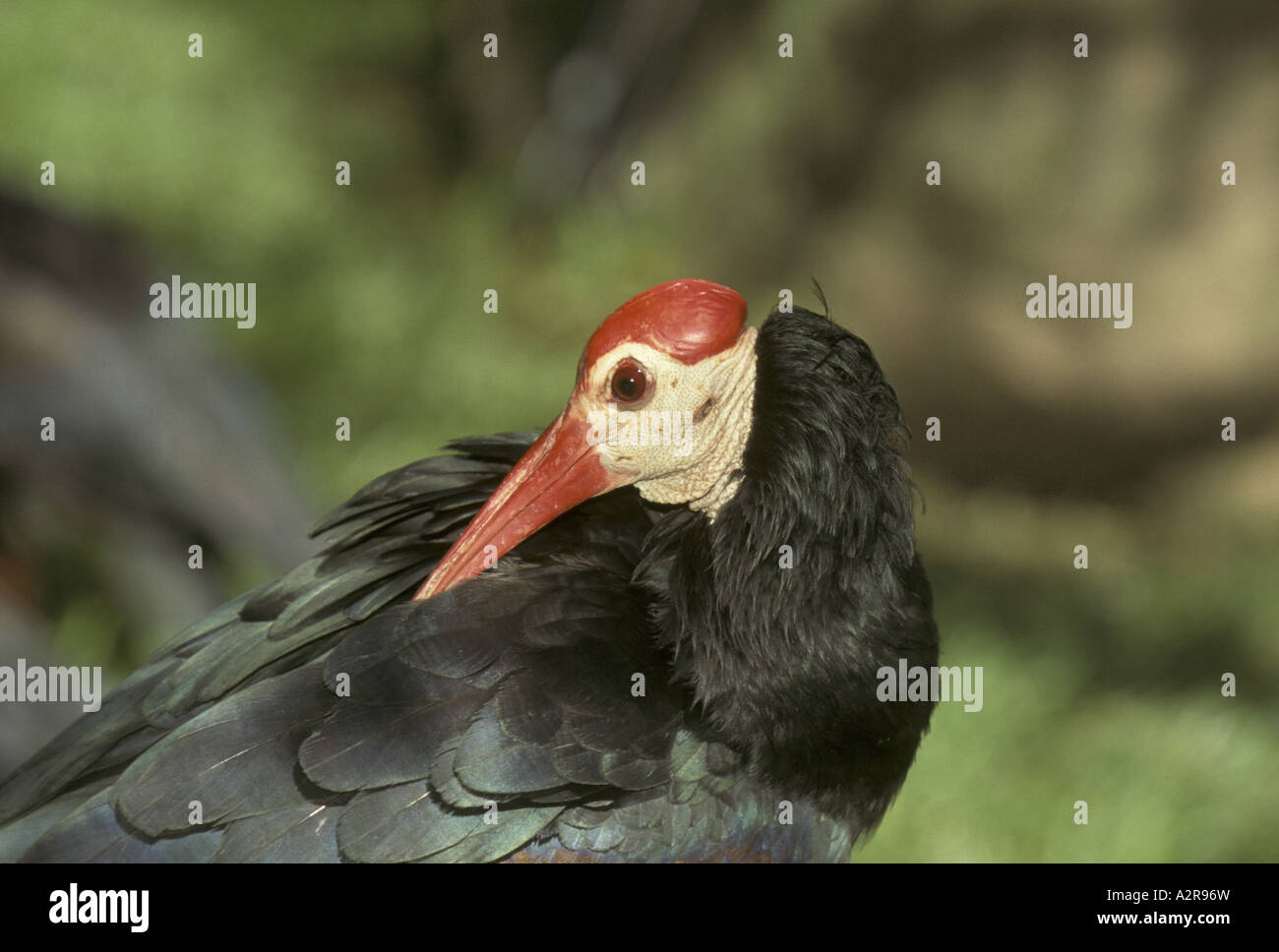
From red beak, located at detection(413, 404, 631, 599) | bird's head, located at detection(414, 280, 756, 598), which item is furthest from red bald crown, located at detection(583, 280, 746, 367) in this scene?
red beak, located at detection(413, 404, 631, 599)

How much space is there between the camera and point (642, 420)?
1703 mm

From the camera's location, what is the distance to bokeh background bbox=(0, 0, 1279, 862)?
307 cm

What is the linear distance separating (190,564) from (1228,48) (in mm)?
3001

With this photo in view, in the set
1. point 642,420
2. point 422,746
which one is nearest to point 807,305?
point 642,420

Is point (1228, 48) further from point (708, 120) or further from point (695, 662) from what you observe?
point (695, 662)

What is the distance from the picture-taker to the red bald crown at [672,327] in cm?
166

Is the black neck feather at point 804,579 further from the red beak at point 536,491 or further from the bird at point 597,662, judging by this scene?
the red beak at point 536,491

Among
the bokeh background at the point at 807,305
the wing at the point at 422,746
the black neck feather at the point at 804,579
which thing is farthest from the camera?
the bokeh background at the point at 807,305

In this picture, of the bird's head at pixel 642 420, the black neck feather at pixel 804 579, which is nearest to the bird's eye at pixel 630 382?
the bird's head at pixel 642 420

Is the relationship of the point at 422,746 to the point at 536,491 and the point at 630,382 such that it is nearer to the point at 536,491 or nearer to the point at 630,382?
the point at 536,491

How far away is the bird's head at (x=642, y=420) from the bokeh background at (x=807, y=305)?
28.3 inches

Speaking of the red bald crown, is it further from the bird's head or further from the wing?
the wing

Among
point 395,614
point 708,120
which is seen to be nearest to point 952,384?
point 708,120

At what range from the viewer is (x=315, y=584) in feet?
5.90
